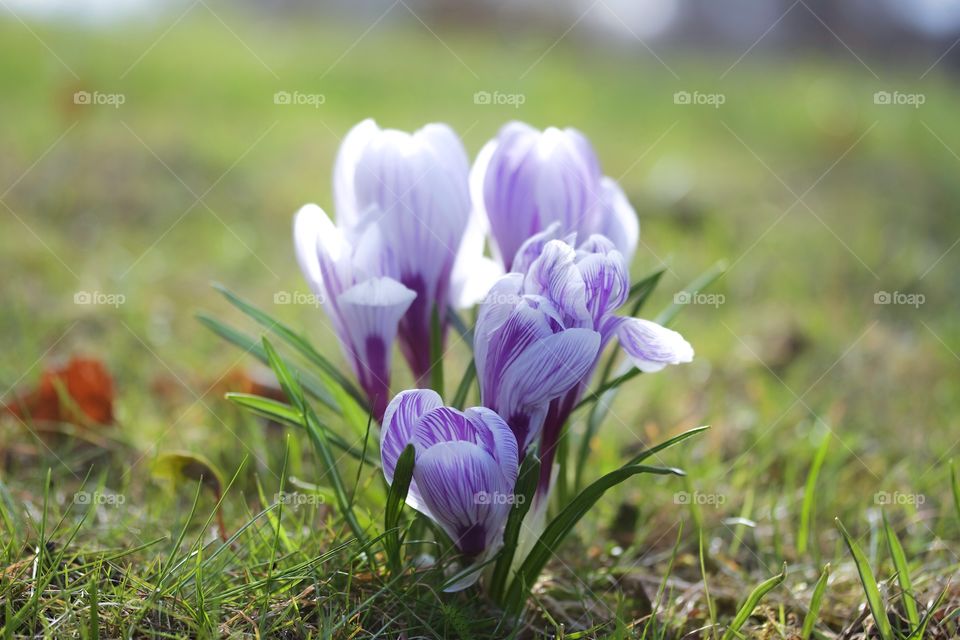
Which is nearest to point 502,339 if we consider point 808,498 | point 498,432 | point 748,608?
point 498,432


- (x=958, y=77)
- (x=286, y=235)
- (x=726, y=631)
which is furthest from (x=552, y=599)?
(x=958, y=77)

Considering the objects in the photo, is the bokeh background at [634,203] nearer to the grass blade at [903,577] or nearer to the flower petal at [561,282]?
the grass blade at [903,577]

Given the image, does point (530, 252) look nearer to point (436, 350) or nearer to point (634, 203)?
point (436, 350)

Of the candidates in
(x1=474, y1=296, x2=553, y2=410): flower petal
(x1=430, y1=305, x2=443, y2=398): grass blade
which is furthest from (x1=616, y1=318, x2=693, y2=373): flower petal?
(x1=430, y1=305, x2=443, y2=398): grass blade

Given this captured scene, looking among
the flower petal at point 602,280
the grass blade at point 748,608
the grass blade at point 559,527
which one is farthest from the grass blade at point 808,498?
the flower petal at point 602,280

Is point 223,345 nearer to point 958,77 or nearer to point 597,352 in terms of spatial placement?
point 597,352

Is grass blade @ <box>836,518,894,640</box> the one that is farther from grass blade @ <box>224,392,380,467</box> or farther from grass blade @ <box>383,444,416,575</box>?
grass blade @ <box>224,392,380,467</box>
